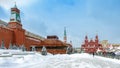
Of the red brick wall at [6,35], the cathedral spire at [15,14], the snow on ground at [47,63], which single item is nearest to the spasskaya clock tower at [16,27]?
the cathedral spire at [15,14]

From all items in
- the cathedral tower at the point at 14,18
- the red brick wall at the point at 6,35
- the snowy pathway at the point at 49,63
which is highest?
the cathedral tower at the point at 14,18

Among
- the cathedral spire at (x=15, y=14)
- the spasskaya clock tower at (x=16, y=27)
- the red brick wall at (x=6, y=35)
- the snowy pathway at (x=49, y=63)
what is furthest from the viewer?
the spasskaya clock tower at (x=16, y=27)

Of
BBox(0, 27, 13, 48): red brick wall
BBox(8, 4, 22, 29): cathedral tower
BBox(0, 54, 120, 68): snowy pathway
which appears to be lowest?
BBox(0, 54, 120, 68): snowy pathway

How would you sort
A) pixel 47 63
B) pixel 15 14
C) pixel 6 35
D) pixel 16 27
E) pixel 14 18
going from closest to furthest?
1. pixel 47 63
2. pixel 6 35
3. pixel 15 14
4. pixel 16 27
5. pixel 14 18

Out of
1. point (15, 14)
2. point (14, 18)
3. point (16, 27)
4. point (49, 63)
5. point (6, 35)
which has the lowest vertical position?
point (49, 63)

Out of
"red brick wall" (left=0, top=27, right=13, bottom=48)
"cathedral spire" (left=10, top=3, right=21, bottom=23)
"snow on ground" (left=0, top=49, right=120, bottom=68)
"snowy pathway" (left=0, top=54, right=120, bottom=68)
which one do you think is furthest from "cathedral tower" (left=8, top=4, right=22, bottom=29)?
"snowy pathway" (left=0, top=54, right=120, bottom=68)

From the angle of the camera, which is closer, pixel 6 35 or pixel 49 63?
pixel 49 63

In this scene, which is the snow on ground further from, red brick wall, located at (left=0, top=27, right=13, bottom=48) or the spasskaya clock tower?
the spasskaya clock tower

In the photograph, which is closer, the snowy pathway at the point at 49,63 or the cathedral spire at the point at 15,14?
the snowy pathway at the point at 49,63

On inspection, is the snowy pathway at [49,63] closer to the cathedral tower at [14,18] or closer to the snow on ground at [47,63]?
the snow on ground at [47,63]

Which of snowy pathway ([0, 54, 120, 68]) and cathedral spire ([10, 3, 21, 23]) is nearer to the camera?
snowy pathway ([0, 54, 120, 68])

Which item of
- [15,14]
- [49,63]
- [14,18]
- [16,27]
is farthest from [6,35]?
[49,63]

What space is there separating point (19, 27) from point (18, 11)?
153 inches

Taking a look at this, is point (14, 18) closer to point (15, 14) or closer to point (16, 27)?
point (15, 14)
